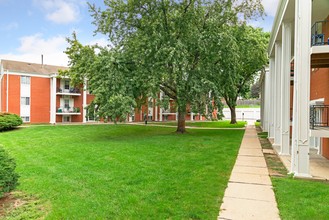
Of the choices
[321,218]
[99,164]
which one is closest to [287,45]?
[321,218]

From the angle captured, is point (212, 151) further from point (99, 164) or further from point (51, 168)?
point (51, 168)

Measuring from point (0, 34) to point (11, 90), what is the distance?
8166mm

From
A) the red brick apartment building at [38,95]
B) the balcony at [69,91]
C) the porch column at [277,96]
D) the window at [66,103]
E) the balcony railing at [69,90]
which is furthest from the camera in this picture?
the window at [66,103]

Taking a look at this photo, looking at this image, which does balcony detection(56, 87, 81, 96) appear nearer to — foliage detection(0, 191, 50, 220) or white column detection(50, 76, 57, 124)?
white column detection(50, 76, 57, 124)

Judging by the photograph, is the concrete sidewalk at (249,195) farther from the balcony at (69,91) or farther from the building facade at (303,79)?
the balcony at (69,91)

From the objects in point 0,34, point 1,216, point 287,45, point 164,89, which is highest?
point 0,34

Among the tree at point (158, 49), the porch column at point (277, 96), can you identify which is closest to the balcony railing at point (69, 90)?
the tree at point (158, 49)

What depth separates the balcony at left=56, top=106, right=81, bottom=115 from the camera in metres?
30.6

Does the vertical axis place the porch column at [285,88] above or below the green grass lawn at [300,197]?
above

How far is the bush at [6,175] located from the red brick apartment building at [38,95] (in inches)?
859

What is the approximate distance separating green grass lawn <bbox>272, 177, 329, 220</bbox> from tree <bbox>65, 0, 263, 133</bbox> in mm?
8663

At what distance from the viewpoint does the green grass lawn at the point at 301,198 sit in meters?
4.11

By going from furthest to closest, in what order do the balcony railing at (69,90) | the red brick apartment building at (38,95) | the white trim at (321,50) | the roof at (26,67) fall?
the balcony railing at (69,90) → the roof at (26,67) → the red brick apartment building at (38,95) → the white trim at (321,50)

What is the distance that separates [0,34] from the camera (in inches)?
848
